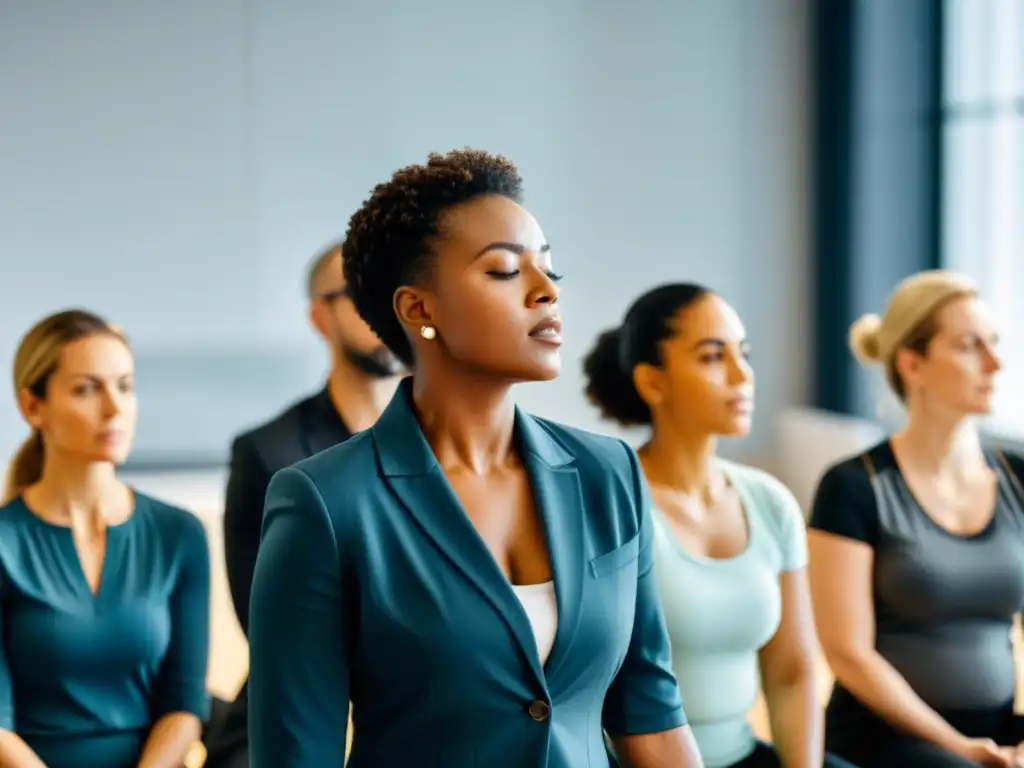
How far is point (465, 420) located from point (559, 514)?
0.15 meters

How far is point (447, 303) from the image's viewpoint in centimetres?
145

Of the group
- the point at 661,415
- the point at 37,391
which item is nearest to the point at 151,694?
Answer: the point at 37,391

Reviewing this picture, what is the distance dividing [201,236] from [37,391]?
3.03 metres

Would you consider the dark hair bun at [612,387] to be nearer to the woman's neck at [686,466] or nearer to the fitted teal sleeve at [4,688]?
the woman's neck at [686,466]

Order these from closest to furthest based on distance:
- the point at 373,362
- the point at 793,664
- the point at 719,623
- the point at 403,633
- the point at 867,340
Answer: the point at 403,633, the point at 719,623, the point at 793,664, the point at 373,362, the point at 867,340

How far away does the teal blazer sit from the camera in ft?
4.49

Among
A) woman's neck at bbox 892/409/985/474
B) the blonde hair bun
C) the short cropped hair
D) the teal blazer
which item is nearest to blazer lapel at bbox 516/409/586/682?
the teal blazer

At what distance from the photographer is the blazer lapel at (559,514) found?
1400mm

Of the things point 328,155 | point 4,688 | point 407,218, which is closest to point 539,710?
point 407,218

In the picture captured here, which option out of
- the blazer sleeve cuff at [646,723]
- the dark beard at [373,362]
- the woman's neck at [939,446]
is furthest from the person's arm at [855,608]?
the blazer sleeve cuff at [646,723]

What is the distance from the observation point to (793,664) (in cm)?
224

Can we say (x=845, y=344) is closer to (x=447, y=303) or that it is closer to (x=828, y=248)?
(x=828, y=248)

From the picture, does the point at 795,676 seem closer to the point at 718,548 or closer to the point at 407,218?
the point at 718,548

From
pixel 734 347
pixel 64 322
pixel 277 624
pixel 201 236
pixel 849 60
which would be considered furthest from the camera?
pixel 849 60
